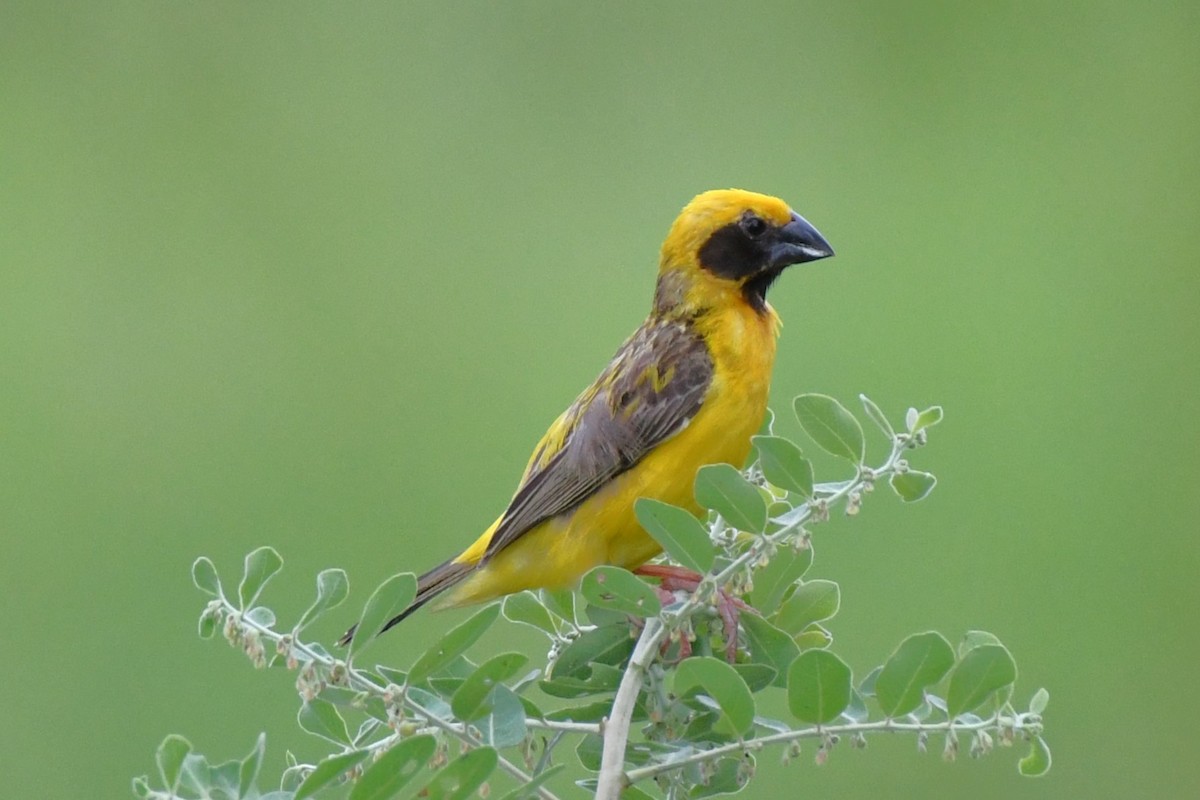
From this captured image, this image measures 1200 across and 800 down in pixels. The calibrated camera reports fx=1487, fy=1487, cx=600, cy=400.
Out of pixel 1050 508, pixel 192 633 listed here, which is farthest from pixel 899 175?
pixel 192 633

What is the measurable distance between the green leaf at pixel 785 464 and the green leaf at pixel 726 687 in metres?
0.18

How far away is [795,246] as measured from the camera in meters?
2.31

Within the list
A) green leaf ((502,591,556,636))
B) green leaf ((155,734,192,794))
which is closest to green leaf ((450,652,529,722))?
green leaf ((155,734,192,794))

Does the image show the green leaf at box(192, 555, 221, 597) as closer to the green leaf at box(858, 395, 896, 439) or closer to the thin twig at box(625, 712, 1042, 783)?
the thin twig at box(625, 712, 1042, 783)

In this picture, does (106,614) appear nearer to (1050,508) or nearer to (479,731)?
(1050,508)

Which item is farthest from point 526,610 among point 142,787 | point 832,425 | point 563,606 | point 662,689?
point 142,787

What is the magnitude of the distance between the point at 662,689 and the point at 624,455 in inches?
28.0

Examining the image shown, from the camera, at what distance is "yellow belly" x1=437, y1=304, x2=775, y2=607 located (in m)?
2.08

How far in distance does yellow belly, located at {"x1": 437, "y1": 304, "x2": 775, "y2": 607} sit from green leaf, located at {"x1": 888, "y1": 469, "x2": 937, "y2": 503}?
2.56 ft

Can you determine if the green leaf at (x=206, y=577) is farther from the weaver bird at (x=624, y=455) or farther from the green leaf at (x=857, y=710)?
the weaver bird at (x=624, y=455)

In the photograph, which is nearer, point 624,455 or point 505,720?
point 505,720

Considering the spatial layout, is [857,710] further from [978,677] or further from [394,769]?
[394,769]

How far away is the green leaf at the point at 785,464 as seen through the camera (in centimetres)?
127

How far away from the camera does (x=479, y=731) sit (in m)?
1.23
